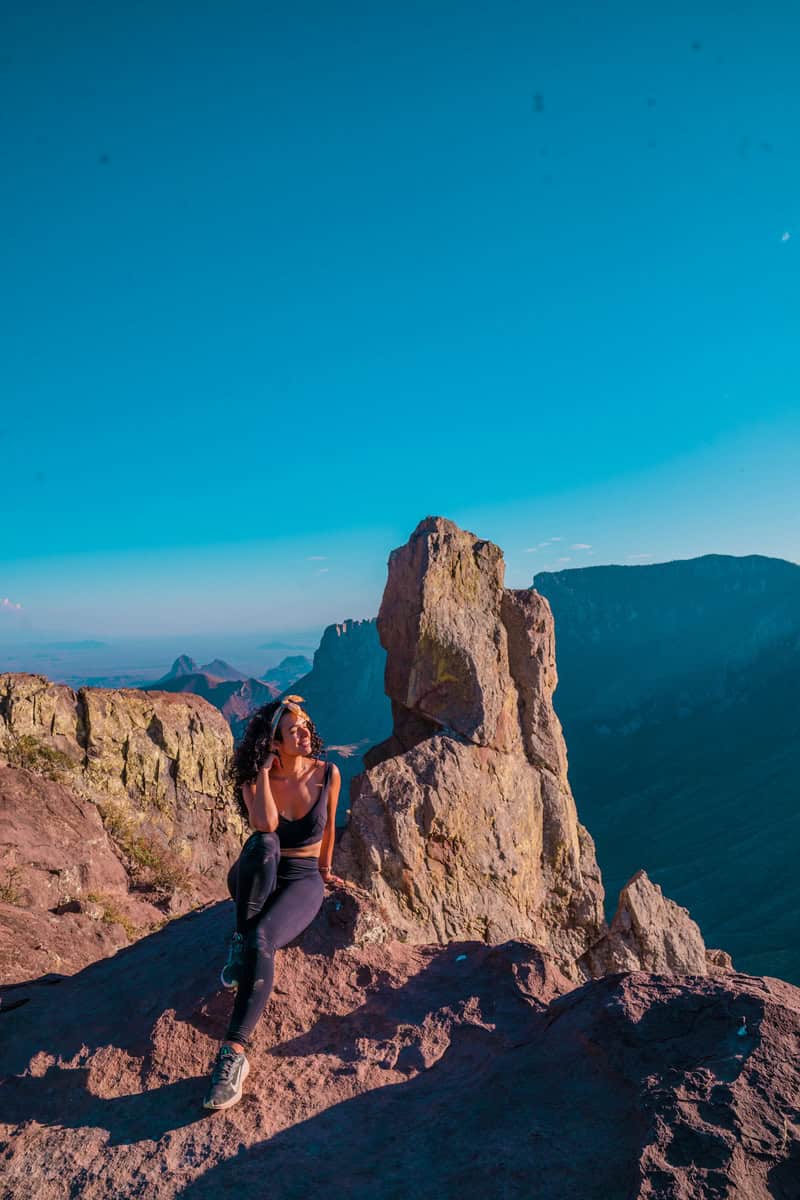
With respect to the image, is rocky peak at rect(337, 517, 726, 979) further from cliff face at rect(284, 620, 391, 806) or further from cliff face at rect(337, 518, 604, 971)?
cliff face at rect(284, 620, 391, 806)

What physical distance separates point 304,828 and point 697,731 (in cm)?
11056

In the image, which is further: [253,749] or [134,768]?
[134,768]

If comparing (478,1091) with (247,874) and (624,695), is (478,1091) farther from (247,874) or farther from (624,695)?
(624,695)

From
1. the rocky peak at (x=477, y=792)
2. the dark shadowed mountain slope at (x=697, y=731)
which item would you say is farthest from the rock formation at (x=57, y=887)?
the dark shadowed mountain slope at (x=697, y=731)

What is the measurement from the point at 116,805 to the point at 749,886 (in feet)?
202

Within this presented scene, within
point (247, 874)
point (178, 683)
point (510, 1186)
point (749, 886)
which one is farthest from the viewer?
point (178, 683)

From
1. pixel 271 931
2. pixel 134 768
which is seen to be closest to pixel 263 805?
pixel 271 931

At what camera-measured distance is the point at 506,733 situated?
14039 millimetres

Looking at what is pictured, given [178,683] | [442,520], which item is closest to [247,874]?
[442,520]

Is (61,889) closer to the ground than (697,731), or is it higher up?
higher up

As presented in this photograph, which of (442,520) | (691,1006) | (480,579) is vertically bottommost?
(691,1006)

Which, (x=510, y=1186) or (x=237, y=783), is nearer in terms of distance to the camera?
(x=510, y=1186)

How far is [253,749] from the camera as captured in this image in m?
5.44

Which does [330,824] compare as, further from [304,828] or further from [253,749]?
[253,749]
